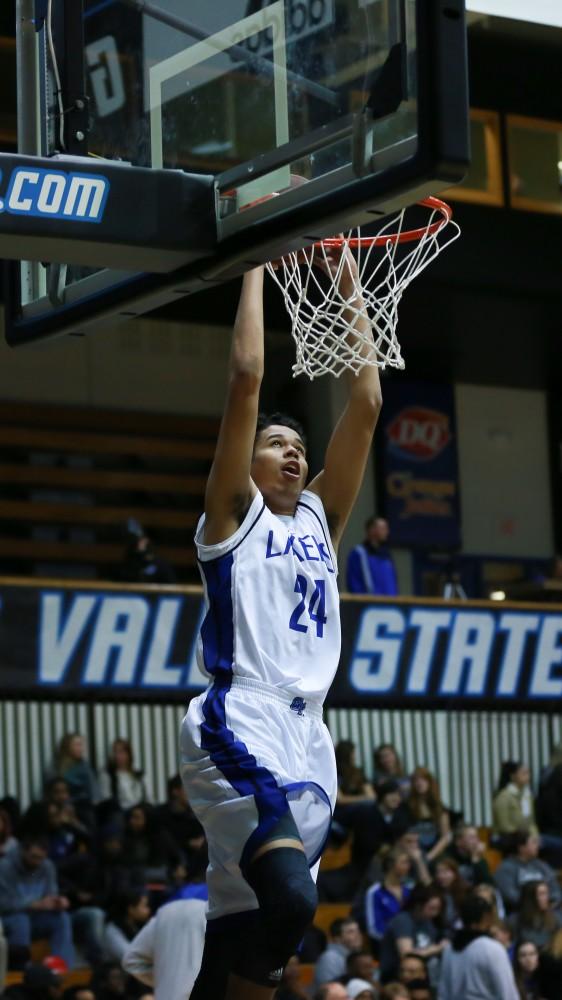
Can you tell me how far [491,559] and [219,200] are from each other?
1721 cm

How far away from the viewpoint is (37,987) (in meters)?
11.2

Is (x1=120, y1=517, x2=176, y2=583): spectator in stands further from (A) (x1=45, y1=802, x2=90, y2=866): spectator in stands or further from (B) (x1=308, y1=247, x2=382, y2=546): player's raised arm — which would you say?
(B) (x1=308, y1=247, x2=382, y2=546): player's raised arm

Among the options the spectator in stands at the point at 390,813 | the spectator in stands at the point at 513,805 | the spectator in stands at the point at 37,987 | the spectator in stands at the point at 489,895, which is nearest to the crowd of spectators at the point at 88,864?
the spectator in stands at the point at 37,987

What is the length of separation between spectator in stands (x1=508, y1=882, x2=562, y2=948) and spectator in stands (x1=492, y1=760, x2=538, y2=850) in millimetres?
2694

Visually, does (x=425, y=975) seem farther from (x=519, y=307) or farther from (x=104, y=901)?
(x=519, y=307)

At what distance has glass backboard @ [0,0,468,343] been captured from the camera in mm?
4270

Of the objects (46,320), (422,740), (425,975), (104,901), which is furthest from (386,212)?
(422,740)

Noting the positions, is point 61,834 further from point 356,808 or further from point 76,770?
point 356,808

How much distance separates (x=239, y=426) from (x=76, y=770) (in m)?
10.3

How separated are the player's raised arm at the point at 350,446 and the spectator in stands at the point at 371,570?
11.5 m

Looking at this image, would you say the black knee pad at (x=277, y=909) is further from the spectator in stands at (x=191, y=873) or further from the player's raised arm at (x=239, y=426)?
the spectator in stands at (x=191, y=873)

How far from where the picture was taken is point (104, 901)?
1360 cm

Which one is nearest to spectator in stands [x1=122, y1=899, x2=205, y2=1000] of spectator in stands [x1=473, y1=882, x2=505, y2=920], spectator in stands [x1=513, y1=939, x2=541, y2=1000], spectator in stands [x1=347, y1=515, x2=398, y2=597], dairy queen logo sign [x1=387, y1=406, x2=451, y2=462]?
A: spectator in stands [x1=473, y1=882, x2=505, y2=920]

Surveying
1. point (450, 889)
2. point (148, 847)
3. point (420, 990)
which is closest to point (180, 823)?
point (148, 847)
